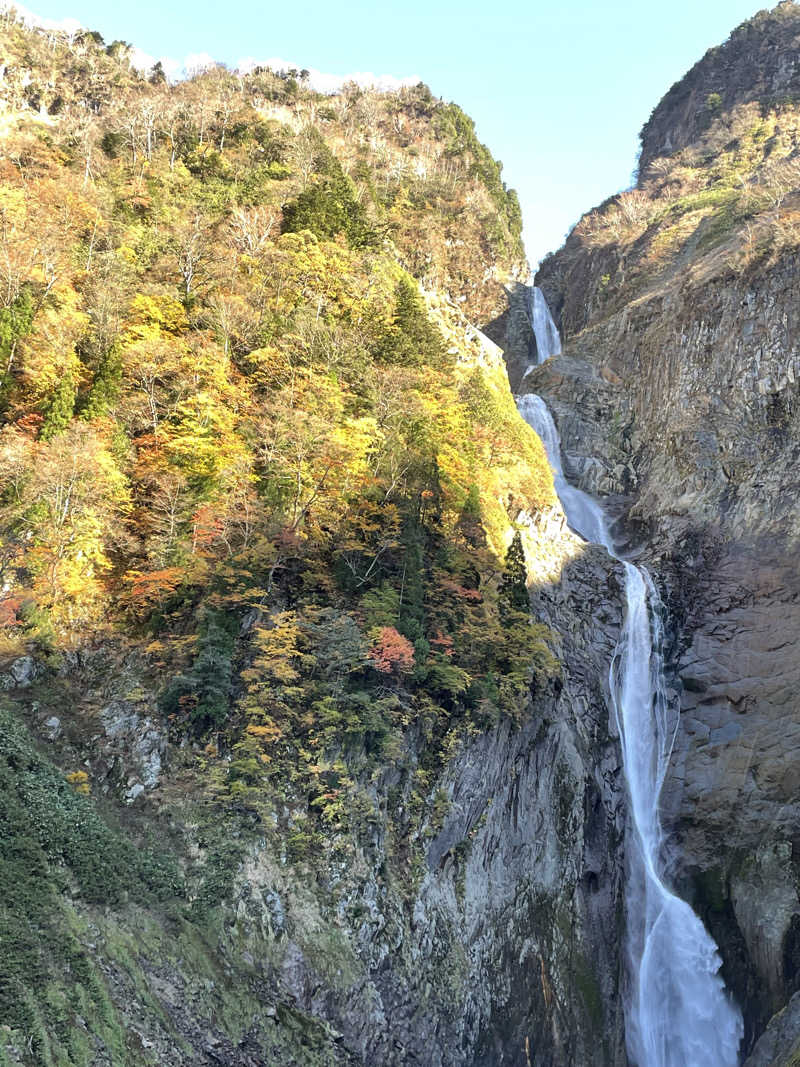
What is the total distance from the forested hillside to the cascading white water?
30089 mm

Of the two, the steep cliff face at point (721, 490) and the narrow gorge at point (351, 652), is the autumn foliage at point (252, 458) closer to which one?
the narrow gorge at point (351, 652)

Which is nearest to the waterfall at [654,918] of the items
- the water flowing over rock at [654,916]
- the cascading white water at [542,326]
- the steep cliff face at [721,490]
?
the water flowing over rock at [654,916]

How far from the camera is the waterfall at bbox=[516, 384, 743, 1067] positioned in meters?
23.2

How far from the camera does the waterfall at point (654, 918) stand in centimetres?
2323

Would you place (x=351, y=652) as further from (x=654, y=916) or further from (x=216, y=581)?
(x=654, y=916)

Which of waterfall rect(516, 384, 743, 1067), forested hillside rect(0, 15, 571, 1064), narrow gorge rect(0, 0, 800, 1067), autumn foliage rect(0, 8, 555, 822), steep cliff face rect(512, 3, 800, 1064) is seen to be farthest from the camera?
steep cliff face rect(512, 3, 800, 1064)

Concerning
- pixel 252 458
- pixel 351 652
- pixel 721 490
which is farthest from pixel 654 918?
pixel 252 458

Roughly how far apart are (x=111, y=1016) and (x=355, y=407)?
66.3 ft

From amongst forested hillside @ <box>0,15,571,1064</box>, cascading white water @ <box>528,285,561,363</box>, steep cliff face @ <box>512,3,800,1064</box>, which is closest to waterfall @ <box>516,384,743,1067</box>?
steep cliff face @ <box>512,3,800,1064</box>

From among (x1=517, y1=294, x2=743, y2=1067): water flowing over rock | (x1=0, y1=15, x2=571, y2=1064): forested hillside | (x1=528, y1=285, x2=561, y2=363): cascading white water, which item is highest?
(x1=528, y1=285, x2=561, y2=363): cascading white water

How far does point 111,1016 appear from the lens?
11.9 metres

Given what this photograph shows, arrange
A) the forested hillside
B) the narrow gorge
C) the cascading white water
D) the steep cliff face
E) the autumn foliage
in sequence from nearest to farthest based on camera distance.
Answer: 1. the forested hillside
2. the narrow gorge
3. the autumn foliage
4. the steep cliff face
5. the cascading white water

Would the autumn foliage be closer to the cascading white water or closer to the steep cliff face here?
the steep cliff face

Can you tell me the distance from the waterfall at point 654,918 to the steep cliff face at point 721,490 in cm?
67
